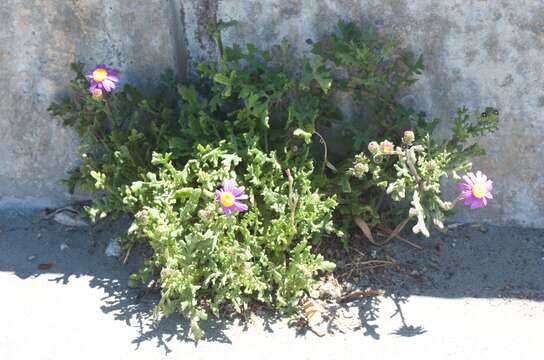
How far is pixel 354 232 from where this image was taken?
396 centimetres

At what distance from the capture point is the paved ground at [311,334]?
3.32m

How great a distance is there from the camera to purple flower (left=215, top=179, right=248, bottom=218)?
3377 millimetres

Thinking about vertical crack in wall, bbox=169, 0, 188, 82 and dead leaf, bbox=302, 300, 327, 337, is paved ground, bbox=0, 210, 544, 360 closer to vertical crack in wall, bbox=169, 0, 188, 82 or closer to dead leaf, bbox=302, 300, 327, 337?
dead leaf, bbox=302, 300, 327, 337

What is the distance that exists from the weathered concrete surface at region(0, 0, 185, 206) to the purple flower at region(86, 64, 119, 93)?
159 millimetres

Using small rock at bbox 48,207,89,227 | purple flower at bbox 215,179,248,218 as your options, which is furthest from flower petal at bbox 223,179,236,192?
small rock at bbox 48,207,89,227

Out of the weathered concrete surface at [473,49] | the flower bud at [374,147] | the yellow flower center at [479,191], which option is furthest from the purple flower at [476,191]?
the weathered concrete surface at [473,49]

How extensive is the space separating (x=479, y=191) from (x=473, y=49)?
754mm

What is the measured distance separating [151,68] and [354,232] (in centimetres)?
127

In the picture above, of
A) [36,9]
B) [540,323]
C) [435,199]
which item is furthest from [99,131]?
[540,323]

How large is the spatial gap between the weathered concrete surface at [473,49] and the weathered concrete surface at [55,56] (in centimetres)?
20

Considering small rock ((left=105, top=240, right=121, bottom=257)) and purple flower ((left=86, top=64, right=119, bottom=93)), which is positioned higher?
purple flower ((left=86, top=64, right=119, bottom=93))

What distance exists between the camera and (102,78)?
3857 millimetres

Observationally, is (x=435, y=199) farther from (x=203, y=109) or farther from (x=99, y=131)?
(x=99, y=131)

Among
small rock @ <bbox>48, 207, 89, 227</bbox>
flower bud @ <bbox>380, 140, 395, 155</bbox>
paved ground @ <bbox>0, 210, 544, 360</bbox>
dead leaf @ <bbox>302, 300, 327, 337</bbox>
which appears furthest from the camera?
small rock @ <bbox>48, 207, 89, 227</bbox>
